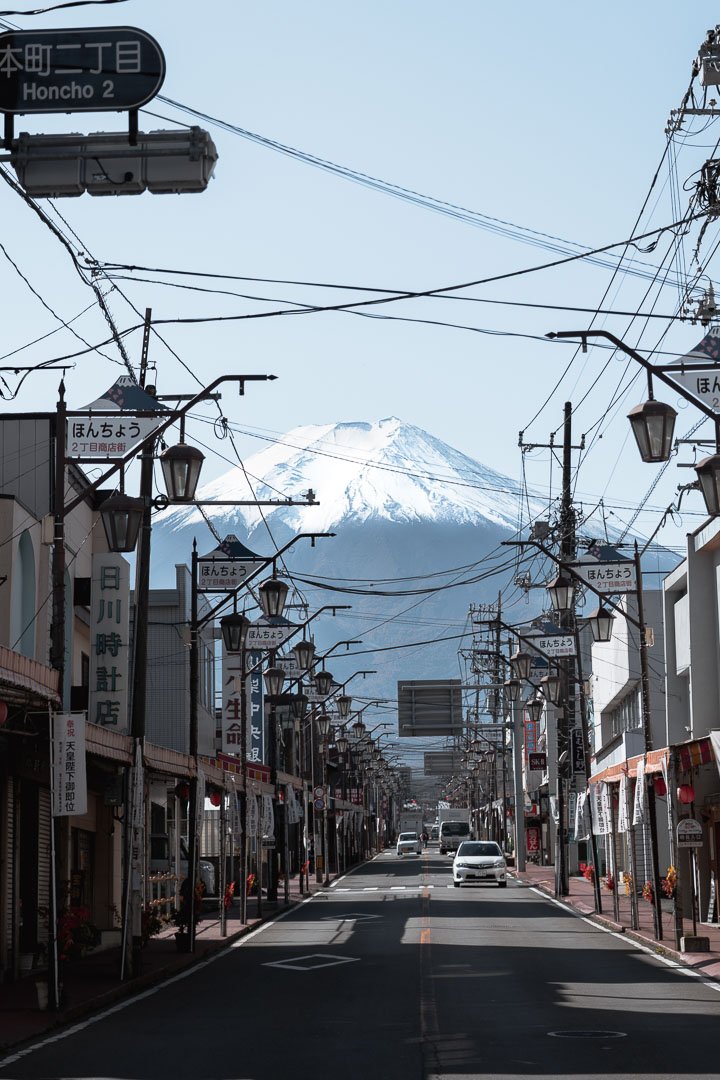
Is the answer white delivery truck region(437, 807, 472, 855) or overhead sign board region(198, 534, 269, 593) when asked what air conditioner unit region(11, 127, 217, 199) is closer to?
overhead sign board region(198, 534, 269, 593)

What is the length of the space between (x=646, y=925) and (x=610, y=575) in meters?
8.53

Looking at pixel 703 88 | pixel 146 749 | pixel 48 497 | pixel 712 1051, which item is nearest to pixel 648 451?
pixel 712 1051

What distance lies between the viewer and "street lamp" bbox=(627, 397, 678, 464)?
1595 cm

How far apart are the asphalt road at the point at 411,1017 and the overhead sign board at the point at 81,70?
817cm

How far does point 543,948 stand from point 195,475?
43.6 feet

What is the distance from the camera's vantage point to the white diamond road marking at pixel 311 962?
25.5 metres

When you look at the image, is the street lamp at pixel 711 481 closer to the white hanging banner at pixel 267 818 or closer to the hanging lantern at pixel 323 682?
the white hanging banner at pixel 267 818

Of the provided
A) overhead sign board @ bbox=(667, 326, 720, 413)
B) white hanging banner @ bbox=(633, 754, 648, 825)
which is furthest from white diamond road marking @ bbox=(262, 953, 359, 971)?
overhead sign board @ bbox=(667, 326, 720, 413)

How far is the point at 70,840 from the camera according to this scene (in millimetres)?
31719

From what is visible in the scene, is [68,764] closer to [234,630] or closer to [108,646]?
[234,630]

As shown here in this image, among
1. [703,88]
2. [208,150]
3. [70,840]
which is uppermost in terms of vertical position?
[703,88]

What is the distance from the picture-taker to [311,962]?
26562mm

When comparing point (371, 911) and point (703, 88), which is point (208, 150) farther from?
point (371, 911)

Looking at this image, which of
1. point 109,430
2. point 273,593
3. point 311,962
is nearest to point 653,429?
point 109,430
